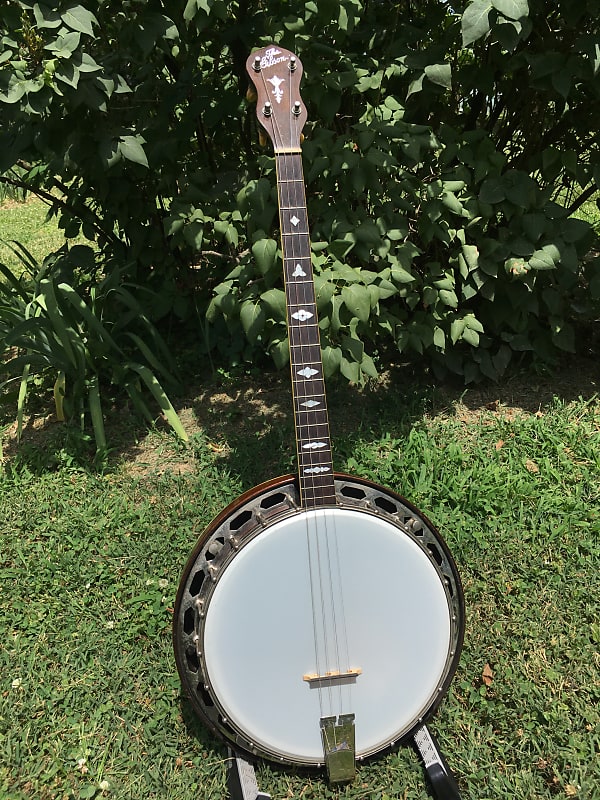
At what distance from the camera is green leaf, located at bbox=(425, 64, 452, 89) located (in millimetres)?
2059

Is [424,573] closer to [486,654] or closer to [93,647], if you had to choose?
[486,654]

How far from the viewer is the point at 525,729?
172 centimetres

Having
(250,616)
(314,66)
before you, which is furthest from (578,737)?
(314,66)

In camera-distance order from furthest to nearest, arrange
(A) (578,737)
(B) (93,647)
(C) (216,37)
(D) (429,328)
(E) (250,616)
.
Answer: (D) (429,328), (C) (216,37), (B) (93,647), (A) (578,737), (E) (250,616)

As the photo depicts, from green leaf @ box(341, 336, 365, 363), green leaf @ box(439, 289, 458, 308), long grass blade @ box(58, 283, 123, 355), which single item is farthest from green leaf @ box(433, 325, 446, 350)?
long grass blade @ box(58, 283, 123, 355)

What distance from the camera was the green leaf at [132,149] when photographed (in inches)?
82.7

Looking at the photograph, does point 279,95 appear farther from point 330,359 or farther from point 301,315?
point 330,359

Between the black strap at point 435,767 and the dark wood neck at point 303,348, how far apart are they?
0.73 meters

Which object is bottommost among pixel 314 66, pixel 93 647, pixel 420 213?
pixel 93 647

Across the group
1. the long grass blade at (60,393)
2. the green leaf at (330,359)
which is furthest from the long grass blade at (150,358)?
the green leaf at (330,359)

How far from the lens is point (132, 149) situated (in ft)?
6.93

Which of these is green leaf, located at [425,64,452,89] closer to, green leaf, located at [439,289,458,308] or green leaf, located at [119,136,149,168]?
green leaf, located at [439,289,458,308]

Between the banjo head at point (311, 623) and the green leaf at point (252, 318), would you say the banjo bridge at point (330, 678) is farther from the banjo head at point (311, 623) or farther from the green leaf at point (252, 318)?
the green leaf at point (252, 318)

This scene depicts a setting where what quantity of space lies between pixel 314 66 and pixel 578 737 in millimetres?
2172
